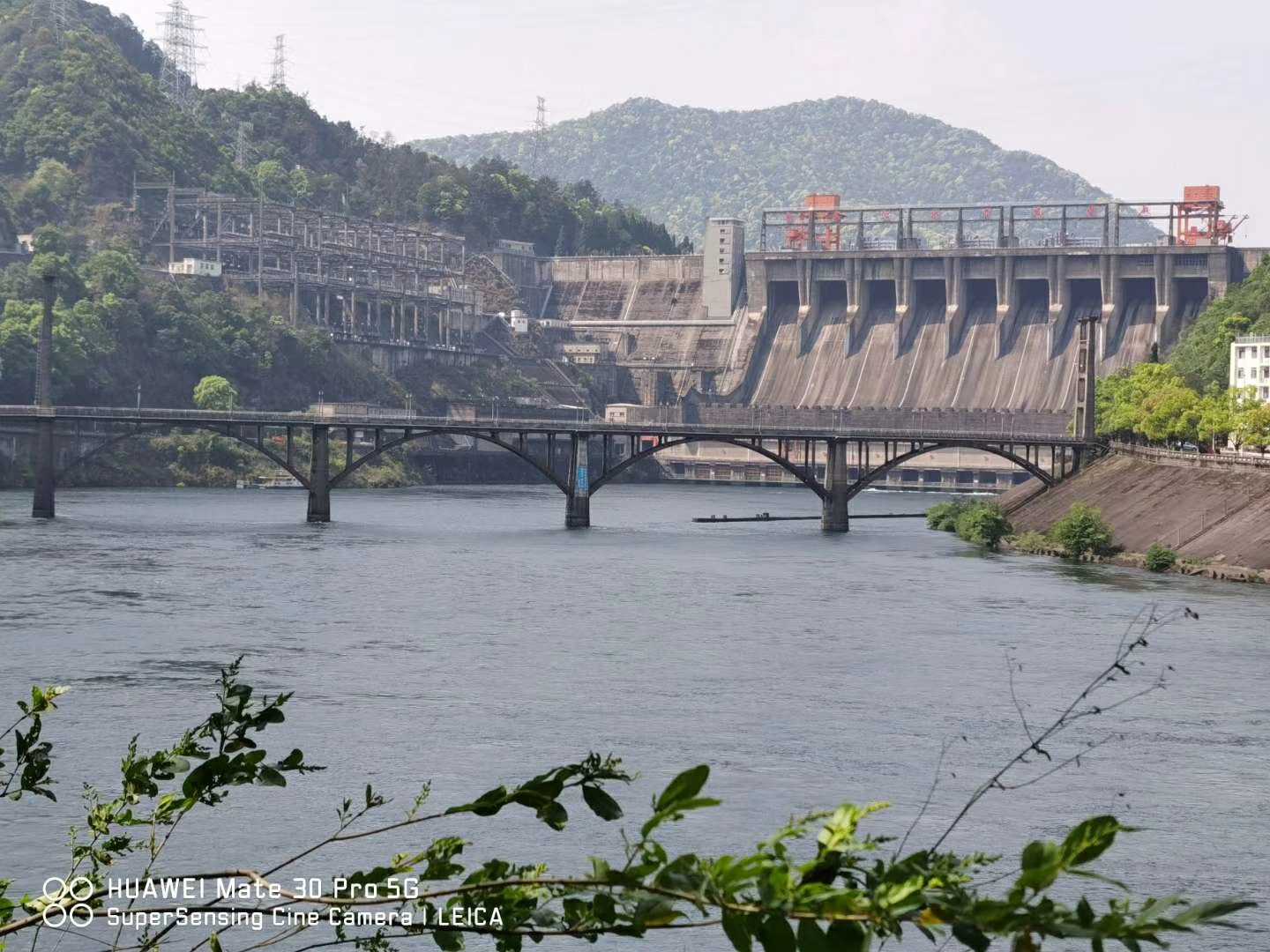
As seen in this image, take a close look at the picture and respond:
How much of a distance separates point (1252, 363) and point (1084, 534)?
5468 centimetres

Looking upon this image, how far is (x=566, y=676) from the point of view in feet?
201

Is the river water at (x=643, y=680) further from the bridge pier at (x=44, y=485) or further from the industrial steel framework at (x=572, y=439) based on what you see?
the industrial steel framework at (x=572, y=439)

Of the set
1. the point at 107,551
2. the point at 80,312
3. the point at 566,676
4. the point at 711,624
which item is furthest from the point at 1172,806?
the point at 80,312

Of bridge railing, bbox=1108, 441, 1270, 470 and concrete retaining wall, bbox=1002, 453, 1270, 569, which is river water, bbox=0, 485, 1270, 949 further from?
bridge railing, bbox=1108, 441, 1270, 470

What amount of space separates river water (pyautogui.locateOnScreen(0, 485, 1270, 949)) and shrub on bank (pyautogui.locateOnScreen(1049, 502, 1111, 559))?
3.53m

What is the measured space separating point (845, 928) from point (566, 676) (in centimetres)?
5546

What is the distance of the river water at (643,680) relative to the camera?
132ft

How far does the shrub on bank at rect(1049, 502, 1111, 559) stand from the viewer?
370 feet

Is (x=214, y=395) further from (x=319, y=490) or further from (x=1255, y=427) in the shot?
(x=1255, y=427)

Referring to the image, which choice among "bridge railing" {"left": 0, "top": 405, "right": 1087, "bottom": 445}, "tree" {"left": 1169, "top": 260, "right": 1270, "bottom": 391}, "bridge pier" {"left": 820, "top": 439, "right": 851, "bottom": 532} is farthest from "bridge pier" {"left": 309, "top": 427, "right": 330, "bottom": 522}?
"tree" {"left": 1169, "top": 260, "right": 1270, "bottom": 391}

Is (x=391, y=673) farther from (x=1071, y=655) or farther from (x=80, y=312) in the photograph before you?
(x=80, y=312)

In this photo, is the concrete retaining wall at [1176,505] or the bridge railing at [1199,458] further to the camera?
the bridge railing at [1199,458]

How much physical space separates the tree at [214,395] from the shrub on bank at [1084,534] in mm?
102725

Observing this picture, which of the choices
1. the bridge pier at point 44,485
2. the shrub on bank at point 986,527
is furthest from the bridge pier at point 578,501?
the bridge pier at point 44,485
